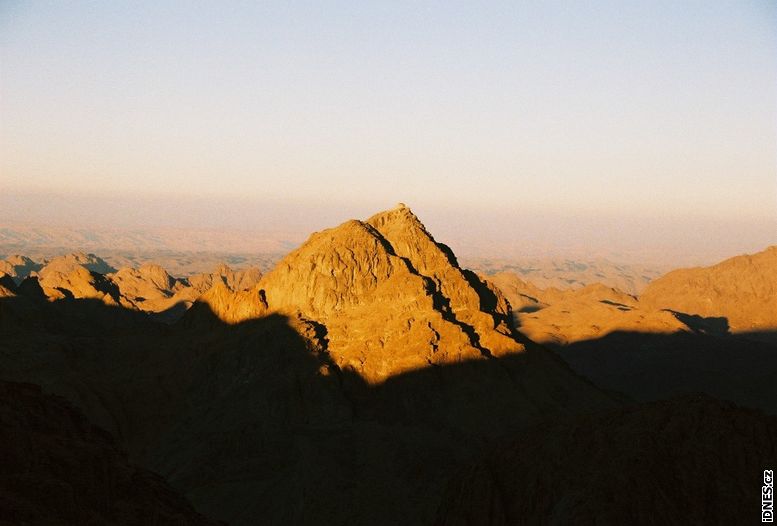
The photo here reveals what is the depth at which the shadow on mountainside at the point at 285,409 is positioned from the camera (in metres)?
78.4

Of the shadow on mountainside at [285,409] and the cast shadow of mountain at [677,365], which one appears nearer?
the shadow on mountainside at [285,409]

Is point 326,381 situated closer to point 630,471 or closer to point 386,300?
point 386,300

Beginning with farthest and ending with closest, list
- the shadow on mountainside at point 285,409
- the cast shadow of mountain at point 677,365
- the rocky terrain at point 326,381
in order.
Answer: the cast shadow of mountain at point 677,365 → the rocky terrain at point 326,381 → the shadow on mountainside at point 285,409

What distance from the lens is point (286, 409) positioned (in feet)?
309

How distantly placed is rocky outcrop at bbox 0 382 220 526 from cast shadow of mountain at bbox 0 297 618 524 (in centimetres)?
2792

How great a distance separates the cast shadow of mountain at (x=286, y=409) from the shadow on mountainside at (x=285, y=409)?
15 cm

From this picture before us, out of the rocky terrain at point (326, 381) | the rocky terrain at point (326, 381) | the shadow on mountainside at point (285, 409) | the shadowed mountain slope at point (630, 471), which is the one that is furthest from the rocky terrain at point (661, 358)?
the shadowed mountain slope at point (630, 471)

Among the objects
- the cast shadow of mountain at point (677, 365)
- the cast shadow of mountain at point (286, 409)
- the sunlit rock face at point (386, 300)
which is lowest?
the cast shadow of mountain at point (677, 365)

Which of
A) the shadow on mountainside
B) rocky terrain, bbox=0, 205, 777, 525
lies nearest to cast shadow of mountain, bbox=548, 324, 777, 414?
rocky terrain, bbox=0, 205, 777, 525

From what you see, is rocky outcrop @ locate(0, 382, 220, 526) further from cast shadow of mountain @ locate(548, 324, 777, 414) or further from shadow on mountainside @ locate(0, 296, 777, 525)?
cast shadow of mountain @ locate(548, 324, 777, 414)

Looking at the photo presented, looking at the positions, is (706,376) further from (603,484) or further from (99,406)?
(603,484)

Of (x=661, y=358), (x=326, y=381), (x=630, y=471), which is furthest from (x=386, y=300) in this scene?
(x=661, y=358)

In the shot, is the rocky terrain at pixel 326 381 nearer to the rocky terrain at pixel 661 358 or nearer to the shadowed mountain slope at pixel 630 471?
the shadowed mountain slope at pixel 630 471

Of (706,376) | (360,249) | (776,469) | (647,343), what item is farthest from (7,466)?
(647,343)
